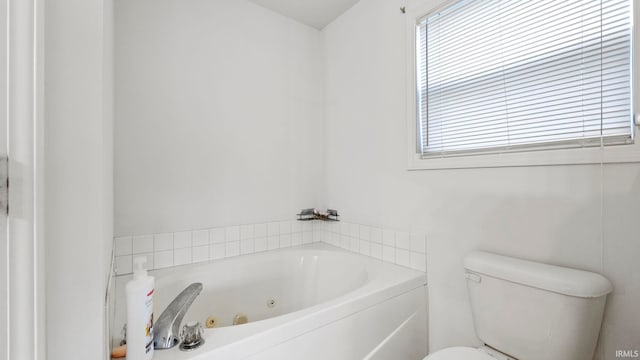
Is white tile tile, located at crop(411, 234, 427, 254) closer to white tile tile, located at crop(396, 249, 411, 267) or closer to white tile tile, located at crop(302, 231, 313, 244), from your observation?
white tile tile, located at crop(396, 249, 411, 267)

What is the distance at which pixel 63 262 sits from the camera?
60 cm

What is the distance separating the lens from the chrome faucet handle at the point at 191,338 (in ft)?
2.88

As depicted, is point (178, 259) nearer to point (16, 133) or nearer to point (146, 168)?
point (146, 168)

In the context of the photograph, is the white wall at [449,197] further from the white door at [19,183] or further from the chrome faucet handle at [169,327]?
the white door at [19,183]

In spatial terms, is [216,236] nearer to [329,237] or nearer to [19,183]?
[329,237]

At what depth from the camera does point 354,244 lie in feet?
6.70

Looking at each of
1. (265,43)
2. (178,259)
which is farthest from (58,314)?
(265,43)

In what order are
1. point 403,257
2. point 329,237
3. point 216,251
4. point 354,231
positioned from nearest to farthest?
point 403,257
point 216,251
point 354,231
point 329,237

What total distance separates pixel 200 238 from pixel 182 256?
0.15m

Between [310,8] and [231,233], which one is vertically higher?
[310,8]

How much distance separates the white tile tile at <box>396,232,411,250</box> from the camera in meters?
1.67

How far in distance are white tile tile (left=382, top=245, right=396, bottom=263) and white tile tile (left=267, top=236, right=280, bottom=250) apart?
→ 0.81 metres

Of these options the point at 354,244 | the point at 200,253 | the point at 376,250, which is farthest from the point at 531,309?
the point at 200,253

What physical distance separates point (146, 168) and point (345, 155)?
1.35m
